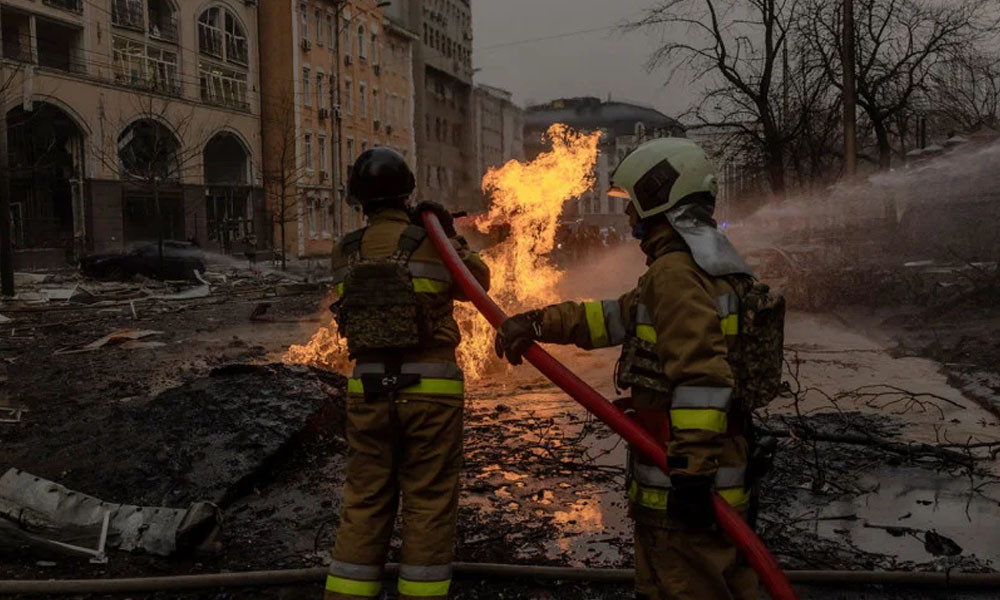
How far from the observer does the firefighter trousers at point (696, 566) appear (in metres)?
2.58

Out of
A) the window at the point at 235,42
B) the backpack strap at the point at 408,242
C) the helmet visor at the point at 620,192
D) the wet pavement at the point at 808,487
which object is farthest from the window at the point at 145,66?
the helmet visor at the point at 620,192

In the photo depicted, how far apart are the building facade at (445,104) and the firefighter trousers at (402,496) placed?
178ft

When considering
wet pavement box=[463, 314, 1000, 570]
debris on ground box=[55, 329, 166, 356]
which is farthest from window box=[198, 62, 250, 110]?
wet pavement box=[463, 314, 1000, 570]

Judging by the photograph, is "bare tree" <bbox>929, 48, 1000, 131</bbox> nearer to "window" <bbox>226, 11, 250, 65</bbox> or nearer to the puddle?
the puddle

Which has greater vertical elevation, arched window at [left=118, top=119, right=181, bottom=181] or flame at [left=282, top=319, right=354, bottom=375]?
arched window at [left=118, top=119, right=181, bottom=181]

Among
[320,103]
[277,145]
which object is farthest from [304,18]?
[277,145]

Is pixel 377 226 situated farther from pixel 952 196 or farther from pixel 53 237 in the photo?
pixel 53 237

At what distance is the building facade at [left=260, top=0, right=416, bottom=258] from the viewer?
41.7 metres

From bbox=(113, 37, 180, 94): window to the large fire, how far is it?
85.2 ft

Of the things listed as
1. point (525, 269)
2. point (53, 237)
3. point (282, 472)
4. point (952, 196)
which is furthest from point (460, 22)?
point (282, 472)

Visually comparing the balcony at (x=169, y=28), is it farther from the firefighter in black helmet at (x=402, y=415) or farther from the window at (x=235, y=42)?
the firefighter in black helmet at (x=402, y=415)

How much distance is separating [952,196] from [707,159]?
2366 centimetres

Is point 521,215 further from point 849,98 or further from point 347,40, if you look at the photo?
point 347,40

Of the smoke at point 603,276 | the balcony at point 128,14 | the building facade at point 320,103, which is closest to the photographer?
the smoke at point 603,276
